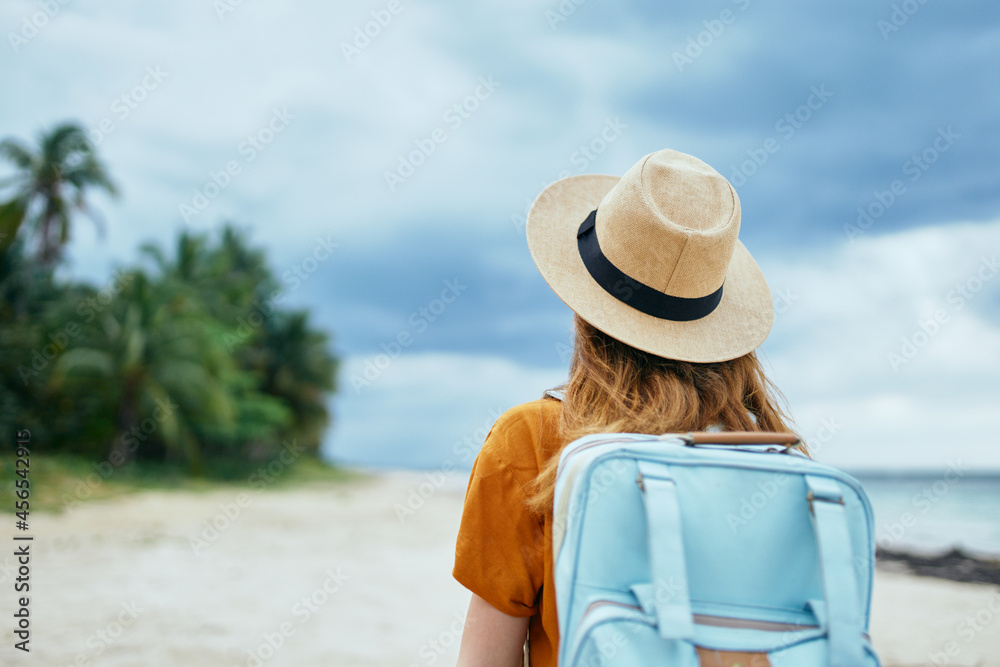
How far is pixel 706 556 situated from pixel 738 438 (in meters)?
0.18

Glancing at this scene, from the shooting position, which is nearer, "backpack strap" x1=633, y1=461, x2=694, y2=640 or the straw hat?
"backpack strap" x1=633, y1=461, x2=694, y2=640

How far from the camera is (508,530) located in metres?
1.09

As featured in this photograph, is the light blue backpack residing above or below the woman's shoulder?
below

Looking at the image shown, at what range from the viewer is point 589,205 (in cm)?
161

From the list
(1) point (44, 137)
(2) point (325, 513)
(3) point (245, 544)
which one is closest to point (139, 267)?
(1) point (44, 137)

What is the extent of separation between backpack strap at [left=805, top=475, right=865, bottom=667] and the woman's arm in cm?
49

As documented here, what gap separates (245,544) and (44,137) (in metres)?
18.0

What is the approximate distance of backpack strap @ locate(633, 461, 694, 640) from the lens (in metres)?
0.85

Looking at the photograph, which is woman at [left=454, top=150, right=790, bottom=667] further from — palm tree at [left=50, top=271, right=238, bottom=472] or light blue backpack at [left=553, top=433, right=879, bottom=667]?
palm tree at [left=50, top=271, right=238, bottom=472]

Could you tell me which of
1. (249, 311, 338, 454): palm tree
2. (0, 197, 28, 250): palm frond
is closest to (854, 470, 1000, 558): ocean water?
(249, 311, 338, 454): palm tree

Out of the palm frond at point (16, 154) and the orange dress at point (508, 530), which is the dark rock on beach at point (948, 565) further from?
the palm frond at point (16, 154)

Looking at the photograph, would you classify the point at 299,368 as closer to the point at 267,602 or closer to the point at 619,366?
the point at 267,602

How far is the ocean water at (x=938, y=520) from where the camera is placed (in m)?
12.3

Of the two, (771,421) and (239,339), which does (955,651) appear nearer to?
(771,421)
